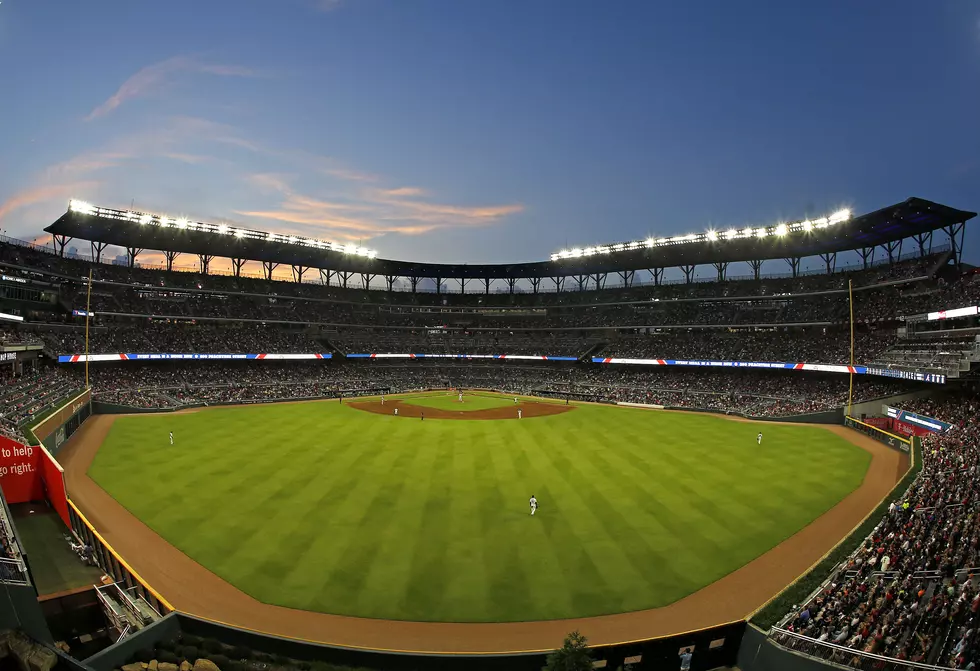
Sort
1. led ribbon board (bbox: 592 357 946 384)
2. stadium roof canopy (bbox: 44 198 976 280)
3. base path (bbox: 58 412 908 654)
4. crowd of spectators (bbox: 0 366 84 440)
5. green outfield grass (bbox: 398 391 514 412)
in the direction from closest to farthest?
1. base path (bbox: 58 412 908 654)
2. crowd of spectators (bbox: 0 366 84 440)
3. led ribbon board (bbox: 592 357 946 384)
4. stadium roof canopy (bbox: 44 198 976 280)
5. green outfield grass (bbox: 398 391 514 412)

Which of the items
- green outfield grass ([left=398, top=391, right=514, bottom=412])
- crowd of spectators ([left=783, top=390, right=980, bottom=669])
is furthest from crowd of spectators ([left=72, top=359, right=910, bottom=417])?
crowd of spectators ([left=783, top=390, right=980, bottom=669])

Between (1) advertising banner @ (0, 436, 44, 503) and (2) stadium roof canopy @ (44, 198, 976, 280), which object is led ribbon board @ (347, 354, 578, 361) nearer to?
(2) stadium roof canopy @ (44, 198, 976, 280)

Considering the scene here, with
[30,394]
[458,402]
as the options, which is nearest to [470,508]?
[30,394]

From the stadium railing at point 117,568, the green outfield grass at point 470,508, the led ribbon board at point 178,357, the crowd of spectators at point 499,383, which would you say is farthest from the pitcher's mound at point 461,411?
the stadium railing at point 117,568

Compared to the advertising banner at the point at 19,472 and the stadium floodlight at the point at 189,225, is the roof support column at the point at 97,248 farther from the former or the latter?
the advertising banner at the point at 19,472

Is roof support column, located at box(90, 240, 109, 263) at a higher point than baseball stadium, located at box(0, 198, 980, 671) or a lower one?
higher

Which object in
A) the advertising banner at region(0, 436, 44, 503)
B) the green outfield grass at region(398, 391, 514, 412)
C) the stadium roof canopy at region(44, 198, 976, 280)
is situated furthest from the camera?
the green outfield grass at region(398, 391, 514, 412)

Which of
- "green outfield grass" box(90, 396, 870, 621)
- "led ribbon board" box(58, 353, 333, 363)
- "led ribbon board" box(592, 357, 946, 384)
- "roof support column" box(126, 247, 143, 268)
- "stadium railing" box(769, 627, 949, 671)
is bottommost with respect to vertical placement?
"green outfield grass" box(90, 396, 870, 621)
